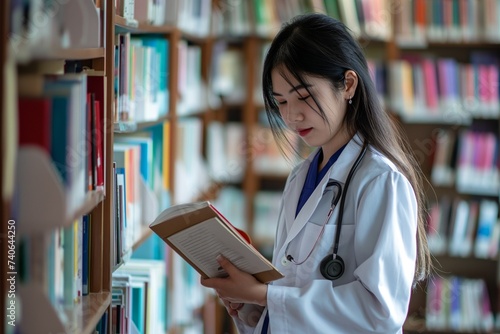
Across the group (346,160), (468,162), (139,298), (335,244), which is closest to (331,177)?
(346,160)

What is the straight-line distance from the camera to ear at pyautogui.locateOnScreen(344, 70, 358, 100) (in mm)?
1701

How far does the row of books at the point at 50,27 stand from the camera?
44.1 inches

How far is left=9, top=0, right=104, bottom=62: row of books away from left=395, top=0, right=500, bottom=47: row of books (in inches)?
102

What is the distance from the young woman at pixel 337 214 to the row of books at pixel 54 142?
0.45m

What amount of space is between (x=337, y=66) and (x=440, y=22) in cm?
243

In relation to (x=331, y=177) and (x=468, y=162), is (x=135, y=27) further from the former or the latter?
(x=468, y=162)

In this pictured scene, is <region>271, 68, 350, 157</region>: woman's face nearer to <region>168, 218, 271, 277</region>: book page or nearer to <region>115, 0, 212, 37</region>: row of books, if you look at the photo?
<region>168, 218, 271, 277</region>: book page

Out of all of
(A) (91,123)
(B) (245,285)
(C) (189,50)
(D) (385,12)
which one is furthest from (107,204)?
(D) (385,12)

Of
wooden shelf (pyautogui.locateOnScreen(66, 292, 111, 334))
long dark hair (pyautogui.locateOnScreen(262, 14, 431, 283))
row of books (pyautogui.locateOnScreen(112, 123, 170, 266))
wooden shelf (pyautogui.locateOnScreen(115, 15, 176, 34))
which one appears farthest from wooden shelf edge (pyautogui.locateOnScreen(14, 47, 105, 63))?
wooden shelf (pyautogui.locateOnScreen(66, 292, 111, 334))

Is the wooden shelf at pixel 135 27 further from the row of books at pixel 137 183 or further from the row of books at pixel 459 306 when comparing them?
the row of books at pixel 459 306

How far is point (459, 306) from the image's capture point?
3.95m

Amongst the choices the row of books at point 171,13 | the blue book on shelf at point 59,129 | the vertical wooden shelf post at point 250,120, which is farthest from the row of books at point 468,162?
the blue book on shelf at point 59,129

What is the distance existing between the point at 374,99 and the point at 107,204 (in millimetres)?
734

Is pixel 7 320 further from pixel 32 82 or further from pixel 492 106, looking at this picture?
pixel 492 106
